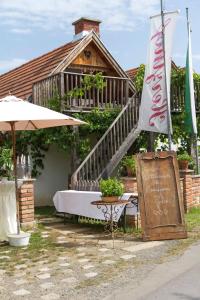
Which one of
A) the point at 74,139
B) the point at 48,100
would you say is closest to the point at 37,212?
the point at 74,139

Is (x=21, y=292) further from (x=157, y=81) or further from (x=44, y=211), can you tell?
(x=44, y=211)

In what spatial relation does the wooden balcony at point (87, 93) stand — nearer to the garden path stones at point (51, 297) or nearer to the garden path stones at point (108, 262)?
the garden path stones at point (108, 262)

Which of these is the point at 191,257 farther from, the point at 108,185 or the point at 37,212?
the point at 37,212

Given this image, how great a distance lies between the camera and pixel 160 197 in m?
8.59

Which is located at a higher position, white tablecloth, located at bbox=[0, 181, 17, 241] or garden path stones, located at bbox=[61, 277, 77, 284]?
white tablecloth, located at bbox=[0, 181, 17, 241]

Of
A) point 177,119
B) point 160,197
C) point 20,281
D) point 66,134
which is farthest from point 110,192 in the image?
point 177,119

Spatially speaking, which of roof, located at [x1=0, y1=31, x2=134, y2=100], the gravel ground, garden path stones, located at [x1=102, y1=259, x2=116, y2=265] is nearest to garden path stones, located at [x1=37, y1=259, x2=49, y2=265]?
the gravel ground

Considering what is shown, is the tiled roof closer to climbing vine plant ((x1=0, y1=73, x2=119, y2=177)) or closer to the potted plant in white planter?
climbing vine plant ((x1=0, y1=73, x2=119, y2=177))

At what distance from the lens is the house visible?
12971 millimetres

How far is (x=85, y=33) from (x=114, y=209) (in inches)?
385

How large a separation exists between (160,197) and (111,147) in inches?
192

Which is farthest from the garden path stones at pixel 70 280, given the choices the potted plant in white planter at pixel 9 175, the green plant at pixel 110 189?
the green plant at pixel 110 189

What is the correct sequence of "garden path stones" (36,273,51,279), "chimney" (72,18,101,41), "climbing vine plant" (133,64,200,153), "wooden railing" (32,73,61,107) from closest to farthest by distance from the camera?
"garden path stones" (36,273,51,279), "wooden railing" (32,73,61,107), "climbing vine plant" (133,64,200,153), "chimney" (72,18,101,41)

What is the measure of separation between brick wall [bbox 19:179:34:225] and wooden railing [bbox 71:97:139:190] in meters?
1.94
